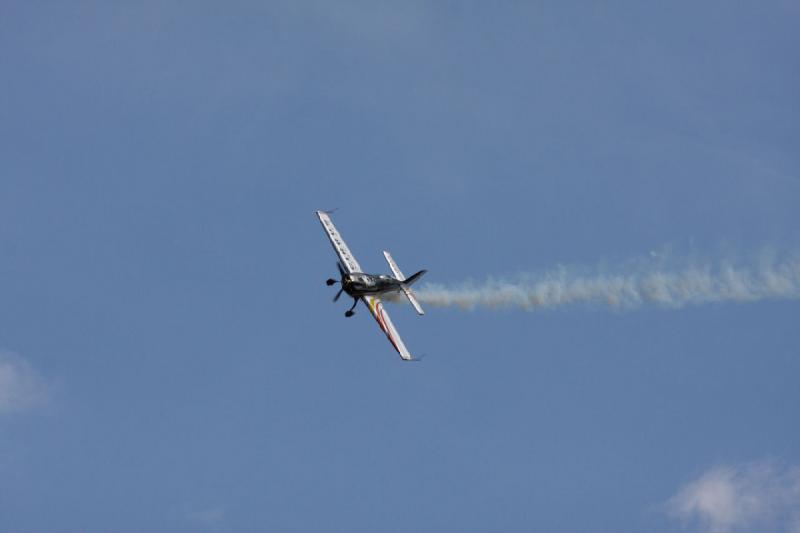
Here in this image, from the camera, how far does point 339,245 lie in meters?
103

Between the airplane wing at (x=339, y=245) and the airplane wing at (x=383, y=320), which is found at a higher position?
the airplane wing at (x=339, y=245)

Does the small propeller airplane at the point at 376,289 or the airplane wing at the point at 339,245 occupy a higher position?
the airplane wing at the point at 339,245

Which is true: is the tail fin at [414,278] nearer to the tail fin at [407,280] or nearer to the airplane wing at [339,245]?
the tail fin at [407,280]

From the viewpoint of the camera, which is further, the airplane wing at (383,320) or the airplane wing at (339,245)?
the airplane wing at (339,245)

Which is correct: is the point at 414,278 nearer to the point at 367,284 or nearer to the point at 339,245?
the point at 367,284

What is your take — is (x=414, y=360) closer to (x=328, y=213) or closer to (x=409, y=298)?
(x=409, y=298)

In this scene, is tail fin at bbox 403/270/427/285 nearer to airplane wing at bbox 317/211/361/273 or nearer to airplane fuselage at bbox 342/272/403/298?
airplane fuselage at bbox 342/272/403/298

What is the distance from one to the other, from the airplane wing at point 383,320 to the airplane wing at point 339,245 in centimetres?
308

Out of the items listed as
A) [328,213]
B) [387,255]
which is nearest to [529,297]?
[387,255]

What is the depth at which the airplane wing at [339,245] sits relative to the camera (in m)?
101

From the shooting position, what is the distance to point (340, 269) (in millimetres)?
98188

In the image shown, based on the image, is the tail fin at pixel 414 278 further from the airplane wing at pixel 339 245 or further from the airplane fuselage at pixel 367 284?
the airplane wing at pixel 339 245

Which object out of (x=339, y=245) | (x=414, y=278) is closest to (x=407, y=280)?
(x=414, y=278)

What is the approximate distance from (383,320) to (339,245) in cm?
913
